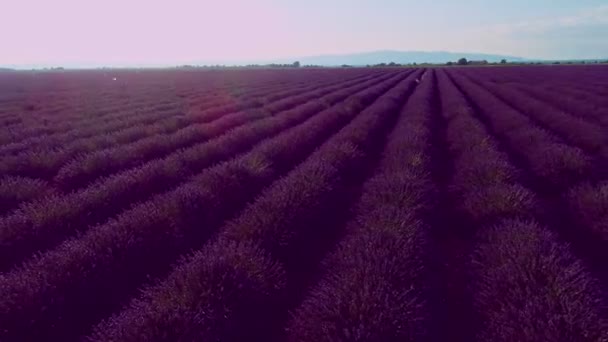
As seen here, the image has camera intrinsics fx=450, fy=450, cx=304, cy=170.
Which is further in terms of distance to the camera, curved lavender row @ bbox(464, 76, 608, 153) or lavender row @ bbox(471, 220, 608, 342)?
curved lavender row @ bbox(464, 76, 608, 153)

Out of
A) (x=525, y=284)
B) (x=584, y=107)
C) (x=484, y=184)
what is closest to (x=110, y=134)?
(x=484, y=184)

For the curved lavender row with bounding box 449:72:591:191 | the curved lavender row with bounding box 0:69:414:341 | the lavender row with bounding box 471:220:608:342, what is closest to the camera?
the lavender row with bounding box 471:220:608:342

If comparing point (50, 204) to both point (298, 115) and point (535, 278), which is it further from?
point (298, 115)

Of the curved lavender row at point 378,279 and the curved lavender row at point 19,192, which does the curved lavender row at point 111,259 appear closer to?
the curved lavender row at point 378,279

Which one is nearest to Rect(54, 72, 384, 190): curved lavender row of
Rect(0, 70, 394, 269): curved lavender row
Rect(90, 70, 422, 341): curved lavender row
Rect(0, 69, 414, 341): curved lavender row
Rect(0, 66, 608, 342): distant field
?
Rect(0, 66, 608, 342): distant field

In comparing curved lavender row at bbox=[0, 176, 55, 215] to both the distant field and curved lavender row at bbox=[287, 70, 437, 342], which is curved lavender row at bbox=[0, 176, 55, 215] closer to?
the distant field

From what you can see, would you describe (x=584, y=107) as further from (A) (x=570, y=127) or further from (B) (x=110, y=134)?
(B) (x=110, y=134)
